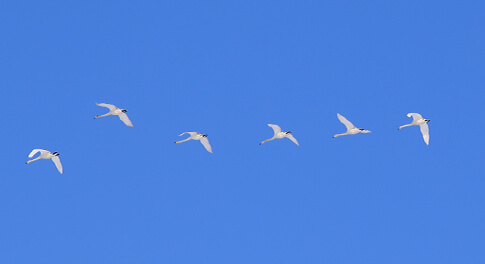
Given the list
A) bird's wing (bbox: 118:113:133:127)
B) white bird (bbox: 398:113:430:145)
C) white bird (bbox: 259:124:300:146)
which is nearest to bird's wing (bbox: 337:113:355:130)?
white bird (bbox: 259:124:300:146)

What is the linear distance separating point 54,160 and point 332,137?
76.8 feet

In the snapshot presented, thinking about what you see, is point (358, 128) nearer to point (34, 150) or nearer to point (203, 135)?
point (203, 135)

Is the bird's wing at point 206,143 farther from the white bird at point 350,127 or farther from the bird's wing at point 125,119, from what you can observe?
the white bird at point 350,127

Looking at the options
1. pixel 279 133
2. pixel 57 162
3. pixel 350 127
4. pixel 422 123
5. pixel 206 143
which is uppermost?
pixel 422 123

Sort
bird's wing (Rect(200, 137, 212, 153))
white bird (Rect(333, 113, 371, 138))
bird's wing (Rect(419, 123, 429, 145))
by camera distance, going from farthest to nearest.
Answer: bird's wing (Rect(200, 137, 212, 153)) → bird's wing (Rect(419, 123, 429, 145)) → white bird (Rect(333, 113, 371, 138))

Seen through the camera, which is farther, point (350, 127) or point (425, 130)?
point (425, 130)

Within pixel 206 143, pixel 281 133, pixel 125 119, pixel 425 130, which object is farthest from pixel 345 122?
pixel 125 119

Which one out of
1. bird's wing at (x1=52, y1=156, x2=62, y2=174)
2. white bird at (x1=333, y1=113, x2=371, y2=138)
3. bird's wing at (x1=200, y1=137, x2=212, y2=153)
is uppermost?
white bird at (x1=333, y1=113, x2=371, y2=138)

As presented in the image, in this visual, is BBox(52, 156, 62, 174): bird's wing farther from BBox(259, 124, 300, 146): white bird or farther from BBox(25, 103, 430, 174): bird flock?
BBox(259, 124, 300, 146): white bird

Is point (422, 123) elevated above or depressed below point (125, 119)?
above

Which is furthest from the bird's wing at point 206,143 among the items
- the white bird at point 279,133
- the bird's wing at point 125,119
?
the bird's wing at point 125,119

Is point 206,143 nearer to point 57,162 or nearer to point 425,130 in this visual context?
point 57,162

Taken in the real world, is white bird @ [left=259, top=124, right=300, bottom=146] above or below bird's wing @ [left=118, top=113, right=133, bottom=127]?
above

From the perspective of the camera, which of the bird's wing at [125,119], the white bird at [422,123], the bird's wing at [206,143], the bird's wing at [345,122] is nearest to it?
the bird's wing at [125,119]
